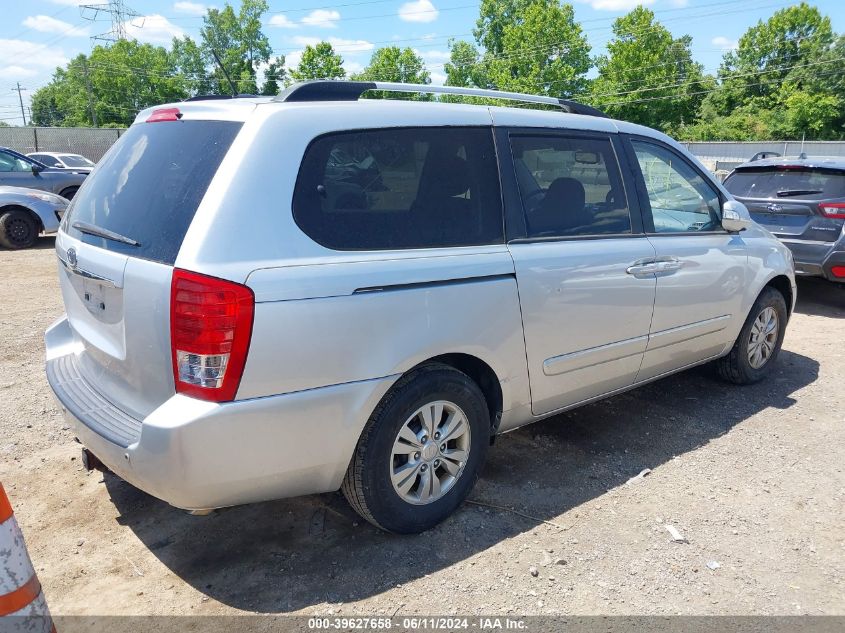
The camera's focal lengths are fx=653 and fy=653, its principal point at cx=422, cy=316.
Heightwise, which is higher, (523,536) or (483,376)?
(483,376)

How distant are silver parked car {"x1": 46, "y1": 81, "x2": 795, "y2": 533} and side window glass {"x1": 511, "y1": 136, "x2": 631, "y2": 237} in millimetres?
13

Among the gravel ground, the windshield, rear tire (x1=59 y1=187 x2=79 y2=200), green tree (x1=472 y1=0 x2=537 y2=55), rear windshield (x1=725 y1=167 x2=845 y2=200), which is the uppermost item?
green tree (x1=472 y1=0 x2=537 y2=55)

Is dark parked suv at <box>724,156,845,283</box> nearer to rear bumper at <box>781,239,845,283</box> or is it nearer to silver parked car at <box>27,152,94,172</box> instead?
rear bumper at <box>781,239,845,283</box>

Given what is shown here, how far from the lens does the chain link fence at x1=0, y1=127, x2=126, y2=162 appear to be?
38.0 meters

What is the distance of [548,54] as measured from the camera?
54.9 metres

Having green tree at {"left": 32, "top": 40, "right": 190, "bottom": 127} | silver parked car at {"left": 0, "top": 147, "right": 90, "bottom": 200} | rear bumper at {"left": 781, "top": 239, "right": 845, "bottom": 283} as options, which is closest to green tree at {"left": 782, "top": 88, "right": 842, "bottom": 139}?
rear bumper at {"left": 781, "top": 239, "right": 845, "bottom": 283}

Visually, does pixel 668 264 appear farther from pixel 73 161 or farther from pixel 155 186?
pixel 73 161

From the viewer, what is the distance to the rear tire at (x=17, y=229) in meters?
11.0

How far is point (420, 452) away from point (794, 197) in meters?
6.54

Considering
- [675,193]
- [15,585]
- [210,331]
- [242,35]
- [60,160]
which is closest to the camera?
[15,585]

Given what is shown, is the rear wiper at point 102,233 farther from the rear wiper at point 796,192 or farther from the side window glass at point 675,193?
the rear wiper at point 796,192

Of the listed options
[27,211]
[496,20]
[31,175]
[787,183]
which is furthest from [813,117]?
[27,211]

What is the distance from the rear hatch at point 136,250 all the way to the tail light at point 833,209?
691 centimetres

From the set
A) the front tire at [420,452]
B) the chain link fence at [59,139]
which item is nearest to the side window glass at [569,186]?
the front tire at [420,452]
